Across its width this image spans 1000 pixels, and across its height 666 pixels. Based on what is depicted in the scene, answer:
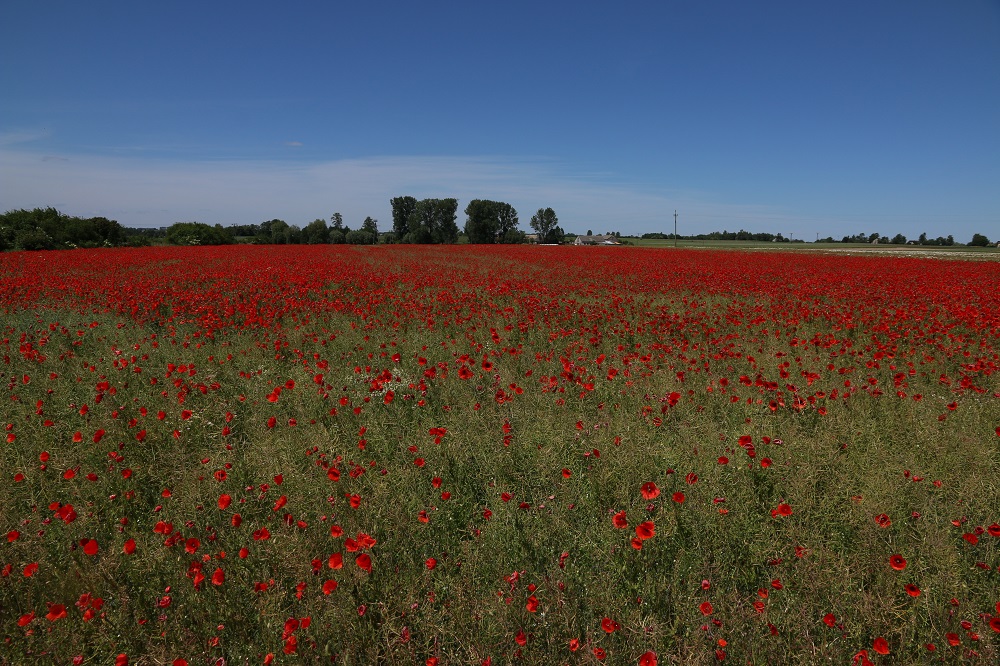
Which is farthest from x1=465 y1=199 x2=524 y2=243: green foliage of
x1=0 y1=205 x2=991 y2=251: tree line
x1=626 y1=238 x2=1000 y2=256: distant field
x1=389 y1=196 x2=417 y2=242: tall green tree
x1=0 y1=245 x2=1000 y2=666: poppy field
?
x1=0 y1=245 x2=1000 y2=666: poppy field

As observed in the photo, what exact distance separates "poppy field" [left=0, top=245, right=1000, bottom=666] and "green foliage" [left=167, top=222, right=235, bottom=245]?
160 ft

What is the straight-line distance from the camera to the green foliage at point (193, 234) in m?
47.0

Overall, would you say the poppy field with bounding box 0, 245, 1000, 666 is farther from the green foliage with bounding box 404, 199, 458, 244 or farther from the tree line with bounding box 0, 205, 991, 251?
the green foliage with bounding box 404, 199, 458, 244

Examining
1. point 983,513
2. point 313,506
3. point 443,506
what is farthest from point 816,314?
point 313,506

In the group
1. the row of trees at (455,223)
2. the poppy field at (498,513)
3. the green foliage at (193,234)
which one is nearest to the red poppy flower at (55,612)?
the poppy field at (498,513)

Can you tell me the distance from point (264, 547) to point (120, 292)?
1073 centimetres

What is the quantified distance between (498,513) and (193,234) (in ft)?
184

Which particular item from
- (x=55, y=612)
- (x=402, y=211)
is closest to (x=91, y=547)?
(x=55, y=612)

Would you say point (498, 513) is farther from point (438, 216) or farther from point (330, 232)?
point (438, 216)

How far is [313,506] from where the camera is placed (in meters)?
Answer: 3.05

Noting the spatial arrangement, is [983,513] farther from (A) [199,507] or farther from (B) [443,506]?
(A) [199,507]

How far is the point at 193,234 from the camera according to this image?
47.5 meters

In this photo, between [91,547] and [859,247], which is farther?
[859,247]

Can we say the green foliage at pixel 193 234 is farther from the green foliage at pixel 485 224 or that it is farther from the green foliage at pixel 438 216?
the green foliage at pixel 485 224
